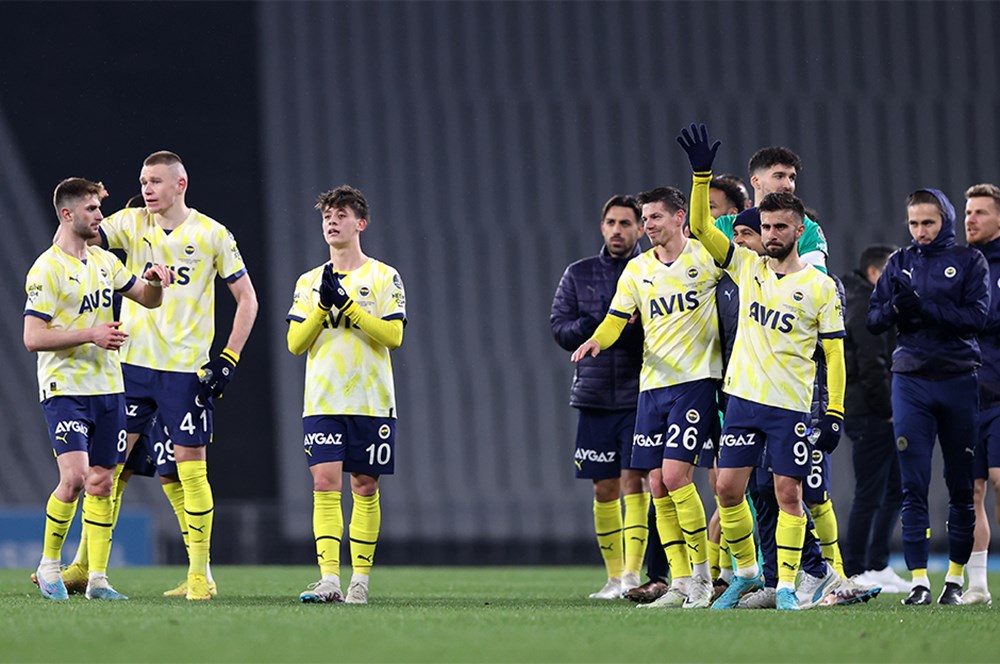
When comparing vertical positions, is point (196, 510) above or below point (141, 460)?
below

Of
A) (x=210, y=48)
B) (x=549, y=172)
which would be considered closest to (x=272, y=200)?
(x=210, y=48)

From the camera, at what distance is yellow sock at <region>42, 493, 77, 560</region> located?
7555 millimetres

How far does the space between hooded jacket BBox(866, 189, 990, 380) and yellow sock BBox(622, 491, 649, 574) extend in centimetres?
161

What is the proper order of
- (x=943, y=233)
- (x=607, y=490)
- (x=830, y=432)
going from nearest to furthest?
(x=830, y=432) → (x=943, y=233) → (x=607, y=490)

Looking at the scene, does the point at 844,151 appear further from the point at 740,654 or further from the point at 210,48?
the point at 740,654

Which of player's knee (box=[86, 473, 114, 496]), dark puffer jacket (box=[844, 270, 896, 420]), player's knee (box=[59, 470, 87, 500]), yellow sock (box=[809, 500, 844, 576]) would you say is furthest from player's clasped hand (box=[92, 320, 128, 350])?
dark puffer jacket (box=[844, 270, 896, 420])

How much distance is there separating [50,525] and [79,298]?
1.17 m

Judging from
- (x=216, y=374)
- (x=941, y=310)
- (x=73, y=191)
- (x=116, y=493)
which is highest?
(x=73, y=191)

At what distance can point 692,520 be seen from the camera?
7.38 m

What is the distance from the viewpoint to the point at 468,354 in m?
22.2

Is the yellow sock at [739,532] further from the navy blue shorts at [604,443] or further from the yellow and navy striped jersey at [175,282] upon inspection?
the yellow and navy striped jersey at [175,282]

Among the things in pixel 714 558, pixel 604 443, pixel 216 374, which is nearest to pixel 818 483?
pixel 714 558

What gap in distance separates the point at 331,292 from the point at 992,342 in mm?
3750

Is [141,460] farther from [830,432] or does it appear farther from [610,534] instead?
[830,432]
